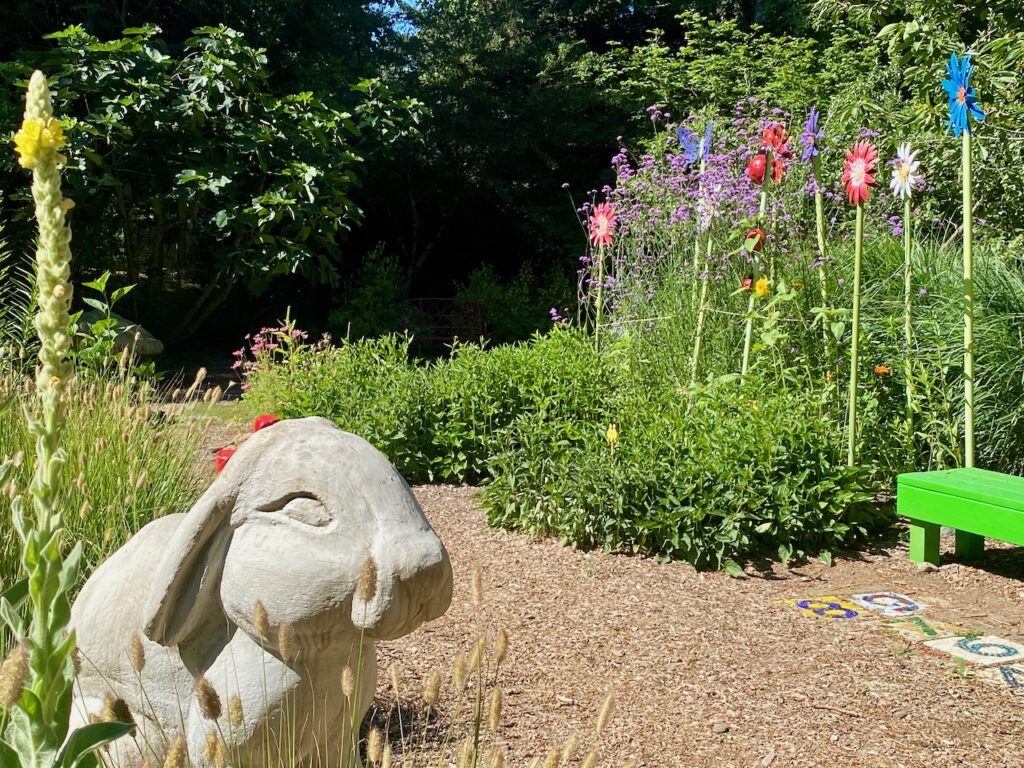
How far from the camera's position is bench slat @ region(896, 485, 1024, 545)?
436cm

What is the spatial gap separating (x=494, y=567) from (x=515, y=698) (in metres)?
1.45

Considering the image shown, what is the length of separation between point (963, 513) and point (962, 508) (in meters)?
0.02

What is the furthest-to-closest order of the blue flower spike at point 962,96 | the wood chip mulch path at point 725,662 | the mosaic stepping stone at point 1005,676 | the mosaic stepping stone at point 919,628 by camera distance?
1. the blue flower spike at point 962,96
2. the mosaic stepping stone at point 919,628
3. the mosaic stepping stone at point 1005,676
4. the wood chip mulch path at point 725,662

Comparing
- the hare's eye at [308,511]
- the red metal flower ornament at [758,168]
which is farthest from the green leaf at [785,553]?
the hare's eye at [308,511]

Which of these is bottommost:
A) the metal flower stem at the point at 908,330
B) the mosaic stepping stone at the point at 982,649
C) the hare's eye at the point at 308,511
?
the mosaic stepping stone at the point at 982,649

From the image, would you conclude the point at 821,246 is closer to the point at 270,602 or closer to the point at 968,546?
the point at 968,546

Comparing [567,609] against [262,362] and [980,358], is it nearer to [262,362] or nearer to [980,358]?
[980,358]

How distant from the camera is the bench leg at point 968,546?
16.3 feet

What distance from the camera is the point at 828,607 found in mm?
4266

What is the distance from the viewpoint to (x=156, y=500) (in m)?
3.62

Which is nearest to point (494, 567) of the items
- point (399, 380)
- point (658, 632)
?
point (658, 632)

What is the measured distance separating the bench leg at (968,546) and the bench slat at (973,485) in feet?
1.02

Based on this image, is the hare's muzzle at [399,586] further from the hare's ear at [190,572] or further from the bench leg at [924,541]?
the bench leg at [924,541]

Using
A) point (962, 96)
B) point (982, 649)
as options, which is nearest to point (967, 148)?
point (962, 96)
